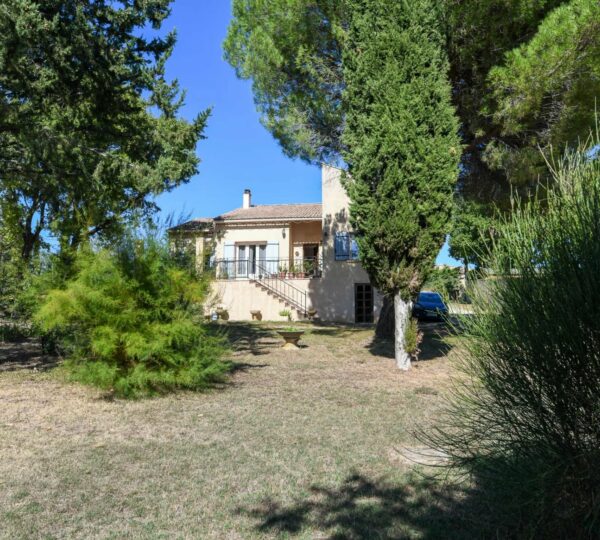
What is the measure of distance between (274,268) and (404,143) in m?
15.9

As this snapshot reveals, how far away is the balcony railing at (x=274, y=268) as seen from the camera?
23.4 m

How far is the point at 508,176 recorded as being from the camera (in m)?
12.1

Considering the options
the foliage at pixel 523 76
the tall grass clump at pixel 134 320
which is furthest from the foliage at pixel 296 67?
the tall grass clump at pixel 134 320

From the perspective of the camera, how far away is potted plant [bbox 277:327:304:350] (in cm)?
1338

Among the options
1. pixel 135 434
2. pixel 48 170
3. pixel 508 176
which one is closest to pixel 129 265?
pixel 135 434

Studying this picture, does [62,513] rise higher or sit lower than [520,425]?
lower

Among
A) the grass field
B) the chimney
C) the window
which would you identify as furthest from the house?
the grass field

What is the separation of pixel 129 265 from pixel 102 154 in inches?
116

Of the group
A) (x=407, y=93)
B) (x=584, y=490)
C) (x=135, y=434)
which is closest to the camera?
(x=584, y=490)

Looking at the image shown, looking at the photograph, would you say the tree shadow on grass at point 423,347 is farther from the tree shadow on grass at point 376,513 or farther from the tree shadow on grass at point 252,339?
the tree shadow on grass at point 376,513

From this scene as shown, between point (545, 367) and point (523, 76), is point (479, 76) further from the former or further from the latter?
point (545, 367)

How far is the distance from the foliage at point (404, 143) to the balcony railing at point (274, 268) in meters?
12.7

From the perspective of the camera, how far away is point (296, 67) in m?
Answer: 12.6

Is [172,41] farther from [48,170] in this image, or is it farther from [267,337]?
[267,337]
